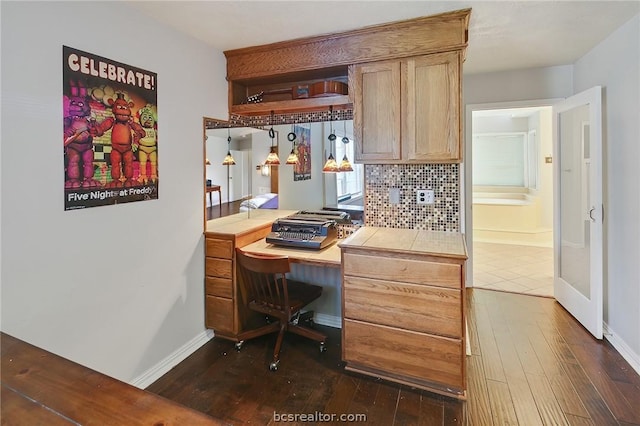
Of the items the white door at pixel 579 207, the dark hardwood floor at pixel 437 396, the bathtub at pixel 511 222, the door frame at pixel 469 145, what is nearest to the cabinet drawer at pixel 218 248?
the dark hardwood floor at pixel 437 396

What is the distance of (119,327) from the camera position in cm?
200

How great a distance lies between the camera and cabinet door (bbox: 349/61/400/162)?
236 cm

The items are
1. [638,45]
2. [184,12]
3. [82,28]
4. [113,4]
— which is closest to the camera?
[82,28]

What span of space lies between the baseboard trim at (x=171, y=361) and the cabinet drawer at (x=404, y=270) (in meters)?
1.35

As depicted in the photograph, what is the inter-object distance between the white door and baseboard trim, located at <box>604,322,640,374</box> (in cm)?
9

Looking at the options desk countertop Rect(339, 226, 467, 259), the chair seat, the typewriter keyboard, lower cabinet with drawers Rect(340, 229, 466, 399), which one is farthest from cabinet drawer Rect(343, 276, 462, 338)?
the typewriter keyboard

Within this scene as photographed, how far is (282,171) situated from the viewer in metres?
3.12

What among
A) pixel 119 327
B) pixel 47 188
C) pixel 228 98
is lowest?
pixel 119 327

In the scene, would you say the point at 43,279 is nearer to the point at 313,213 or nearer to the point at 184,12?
the point at 184,12

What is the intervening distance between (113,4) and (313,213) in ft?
6.40

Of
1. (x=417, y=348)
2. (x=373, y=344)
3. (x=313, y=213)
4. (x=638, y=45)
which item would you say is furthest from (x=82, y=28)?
(x=638, y=45)

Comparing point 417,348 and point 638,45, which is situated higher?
point 638,45

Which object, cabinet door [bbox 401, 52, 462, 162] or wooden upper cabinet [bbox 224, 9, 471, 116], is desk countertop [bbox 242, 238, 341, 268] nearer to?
cabinet door [bbox 401, 52, 462, 162]

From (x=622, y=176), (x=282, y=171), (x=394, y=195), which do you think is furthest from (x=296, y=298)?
(x=622, y=176)
